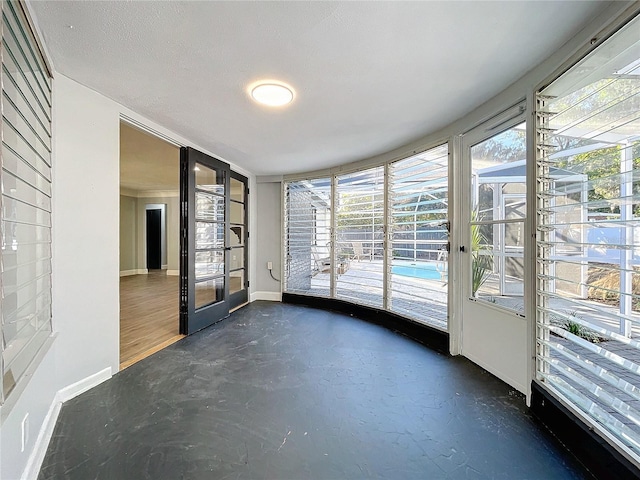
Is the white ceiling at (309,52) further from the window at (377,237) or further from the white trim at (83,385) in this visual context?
the white trim at (83,385)

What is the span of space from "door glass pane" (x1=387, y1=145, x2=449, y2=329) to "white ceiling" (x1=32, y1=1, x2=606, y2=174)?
2.00ft

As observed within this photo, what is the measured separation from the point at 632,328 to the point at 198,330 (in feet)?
11.1

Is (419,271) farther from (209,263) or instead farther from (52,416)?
(52,416)

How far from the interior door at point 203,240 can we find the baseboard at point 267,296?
3.29ft

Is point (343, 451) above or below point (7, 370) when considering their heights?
below

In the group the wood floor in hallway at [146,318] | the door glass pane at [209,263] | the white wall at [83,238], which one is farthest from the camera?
the door glass pane at [209,263]

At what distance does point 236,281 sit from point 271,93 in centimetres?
295

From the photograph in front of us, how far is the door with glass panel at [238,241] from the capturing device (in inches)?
159

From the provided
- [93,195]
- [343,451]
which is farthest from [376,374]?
[93,195]

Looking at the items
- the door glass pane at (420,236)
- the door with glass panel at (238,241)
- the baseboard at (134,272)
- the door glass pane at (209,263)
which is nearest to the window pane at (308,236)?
the door with glass panel at (238,241)

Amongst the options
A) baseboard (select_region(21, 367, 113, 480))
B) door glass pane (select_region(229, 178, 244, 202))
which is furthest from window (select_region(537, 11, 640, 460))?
door glass pane (select_region(229, 178, 244, 202))

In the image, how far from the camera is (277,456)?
135cm

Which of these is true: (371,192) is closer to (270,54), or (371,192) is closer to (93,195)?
(270,54)

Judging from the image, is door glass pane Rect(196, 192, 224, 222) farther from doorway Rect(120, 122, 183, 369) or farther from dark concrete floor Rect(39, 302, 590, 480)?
dark concrete floor Rect(39, 302, 590, 480)
